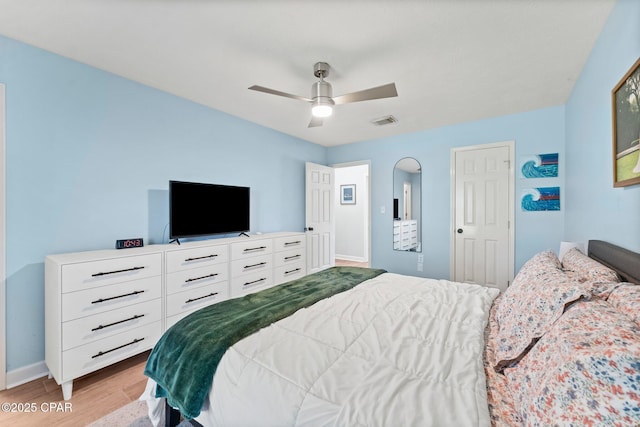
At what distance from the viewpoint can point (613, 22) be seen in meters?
1.60

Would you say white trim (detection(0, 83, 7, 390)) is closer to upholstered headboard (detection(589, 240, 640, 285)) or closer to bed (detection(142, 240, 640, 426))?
bed (detection(142, 240, 640, 426))

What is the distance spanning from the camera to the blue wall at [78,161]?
1.98 meters

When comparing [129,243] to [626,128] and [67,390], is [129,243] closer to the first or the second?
[67,390]

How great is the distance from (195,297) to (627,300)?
2.89 meters

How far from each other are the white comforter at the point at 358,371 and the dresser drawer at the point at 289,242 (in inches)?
79.1

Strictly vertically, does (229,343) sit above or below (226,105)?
below

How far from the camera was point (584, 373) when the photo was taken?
65 centimetres

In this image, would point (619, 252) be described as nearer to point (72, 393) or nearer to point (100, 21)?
point (100, 21)

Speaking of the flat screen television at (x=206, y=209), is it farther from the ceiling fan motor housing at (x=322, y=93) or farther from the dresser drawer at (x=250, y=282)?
the ceiling fan motor housing at (x=322, y=93)

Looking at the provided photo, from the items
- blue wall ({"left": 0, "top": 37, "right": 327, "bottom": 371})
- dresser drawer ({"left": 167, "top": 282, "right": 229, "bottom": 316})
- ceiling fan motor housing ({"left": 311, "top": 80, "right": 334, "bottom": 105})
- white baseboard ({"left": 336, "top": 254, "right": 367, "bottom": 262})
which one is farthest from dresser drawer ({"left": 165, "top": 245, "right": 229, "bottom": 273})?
white baseboard ({"left": 336, "top": 254, "right": 367, "bottom": 262})

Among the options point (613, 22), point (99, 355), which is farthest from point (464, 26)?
point (99, 355)

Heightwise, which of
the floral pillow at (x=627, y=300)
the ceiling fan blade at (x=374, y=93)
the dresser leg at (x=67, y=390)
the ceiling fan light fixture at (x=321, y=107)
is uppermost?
the ceiling fan blade at (x=374, y=93)

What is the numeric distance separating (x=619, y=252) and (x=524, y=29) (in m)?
1.55

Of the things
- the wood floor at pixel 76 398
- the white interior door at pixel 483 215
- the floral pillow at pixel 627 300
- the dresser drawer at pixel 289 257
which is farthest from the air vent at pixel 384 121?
the wood floor at pixel 76 398
